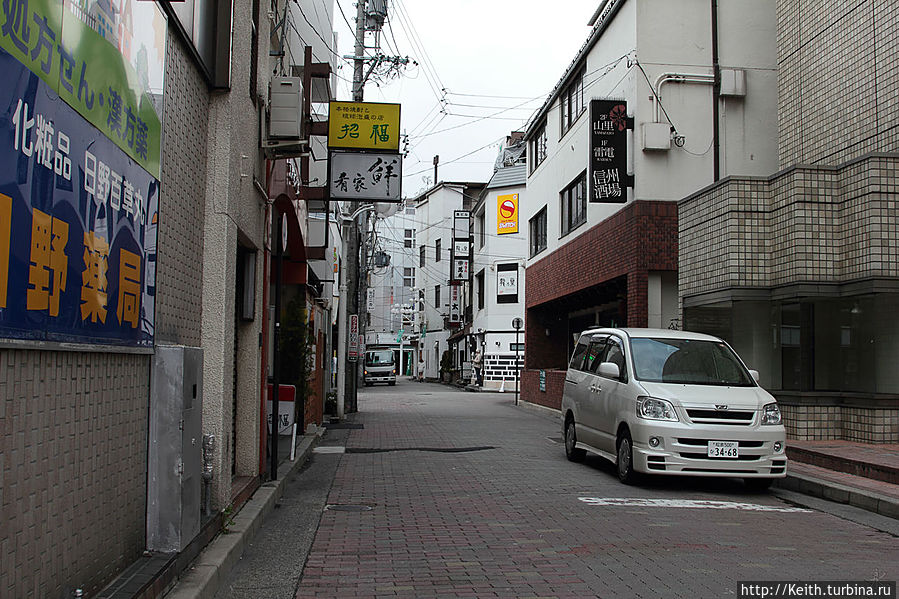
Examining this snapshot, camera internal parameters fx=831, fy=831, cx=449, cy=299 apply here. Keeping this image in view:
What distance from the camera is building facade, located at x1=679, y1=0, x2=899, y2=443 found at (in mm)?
12438

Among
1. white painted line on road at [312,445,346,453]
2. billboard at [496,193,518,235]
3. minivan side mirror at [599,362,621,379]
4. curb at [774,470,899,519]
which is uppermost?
billboard at [496,193,518,235]

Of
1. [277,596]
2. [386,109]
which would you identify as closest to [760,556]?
[277,596]

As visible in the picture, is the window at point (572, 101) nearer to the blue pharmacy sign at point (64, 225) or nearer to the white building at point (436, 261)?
the blue pharmacy sign at point (64, 225)

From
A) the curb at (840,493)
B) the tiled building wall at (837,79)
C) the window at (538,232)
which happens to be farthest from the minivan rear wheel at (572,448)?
the window at (538,232)

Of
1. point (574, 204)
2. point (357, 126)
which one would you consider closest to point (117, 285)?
point (357, 126)

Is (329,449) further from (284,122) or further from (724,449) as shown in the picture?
(724,449)

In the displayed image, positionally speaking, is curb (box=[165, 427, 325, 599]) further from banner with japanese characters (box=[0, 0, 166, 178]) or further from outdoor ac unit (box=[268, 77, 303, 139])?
outdoor ac unit (box=[268, 77, 303, 139])

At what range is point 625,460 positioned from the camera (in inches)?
421

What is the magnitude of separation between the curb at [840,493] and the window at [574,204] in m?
12.9

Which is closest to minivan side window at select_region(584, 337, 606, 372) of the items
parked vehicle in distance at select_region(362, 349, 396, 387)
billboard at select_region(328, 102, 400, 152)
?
billboard at select_region(328, 102, 400, 152)

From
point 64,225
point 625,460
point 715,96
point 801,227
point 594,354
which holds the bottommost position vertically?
point 625,460

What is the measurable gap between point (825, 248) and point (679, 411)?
194 inches

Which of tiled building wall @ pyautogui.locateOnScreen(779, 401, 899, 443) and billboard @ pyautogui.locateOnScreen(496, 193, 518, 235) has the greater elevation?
billboard @ pyautogui.locateOnScreen(496, 193, 518, 235)

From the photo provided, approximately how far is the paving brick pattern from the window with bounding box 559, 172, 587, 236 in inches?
452
